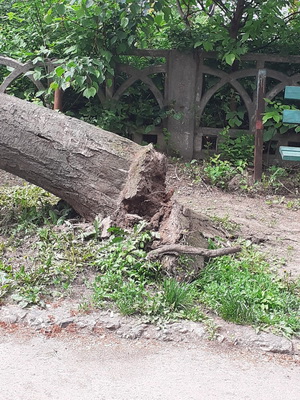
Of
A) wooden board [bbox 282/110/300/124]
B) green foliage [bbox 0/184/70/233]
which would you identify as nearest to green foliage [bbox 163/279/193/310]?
green foliage [bbox 0/184/70/233]

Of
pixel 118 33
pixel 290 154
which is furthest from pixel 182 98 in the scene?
pixel 290 154

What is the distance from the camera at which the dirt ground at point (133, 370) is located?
3.35 m

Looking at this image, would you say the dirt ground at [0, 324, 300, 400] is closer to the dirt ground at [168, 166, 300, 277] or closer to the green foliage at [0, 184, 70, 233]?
the dirt ground at [168, 166, 300, 277]

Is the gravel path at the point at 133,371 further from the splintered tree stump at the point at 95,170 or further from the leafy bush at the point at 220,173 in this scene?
the leafy bush at the point at 220,173

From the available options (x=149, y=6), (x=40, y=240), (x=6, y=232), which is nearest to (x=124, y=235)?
(x=40, y=240)

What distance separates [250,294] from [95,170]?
67.2 inches

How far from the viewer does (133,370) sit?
3582mm

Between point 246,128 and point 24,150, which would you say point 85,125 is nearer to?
point 24,150

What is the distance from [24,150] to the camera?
5340 millimetres

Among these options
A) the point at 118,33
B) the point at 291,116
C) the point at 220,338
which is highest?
the point at 118,33

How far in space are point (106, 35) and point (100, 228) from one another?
3615mm

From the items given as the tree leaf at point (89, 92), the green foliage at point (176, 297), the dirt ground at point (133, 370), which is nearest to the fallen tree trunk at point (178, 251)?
the green foliage at point (176, 297)

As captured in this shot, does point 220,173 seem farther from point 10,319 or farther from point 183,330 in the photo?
point 10,319

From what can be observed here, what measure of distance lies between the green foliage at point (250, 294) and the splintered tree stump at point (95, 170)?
17 centimetres
